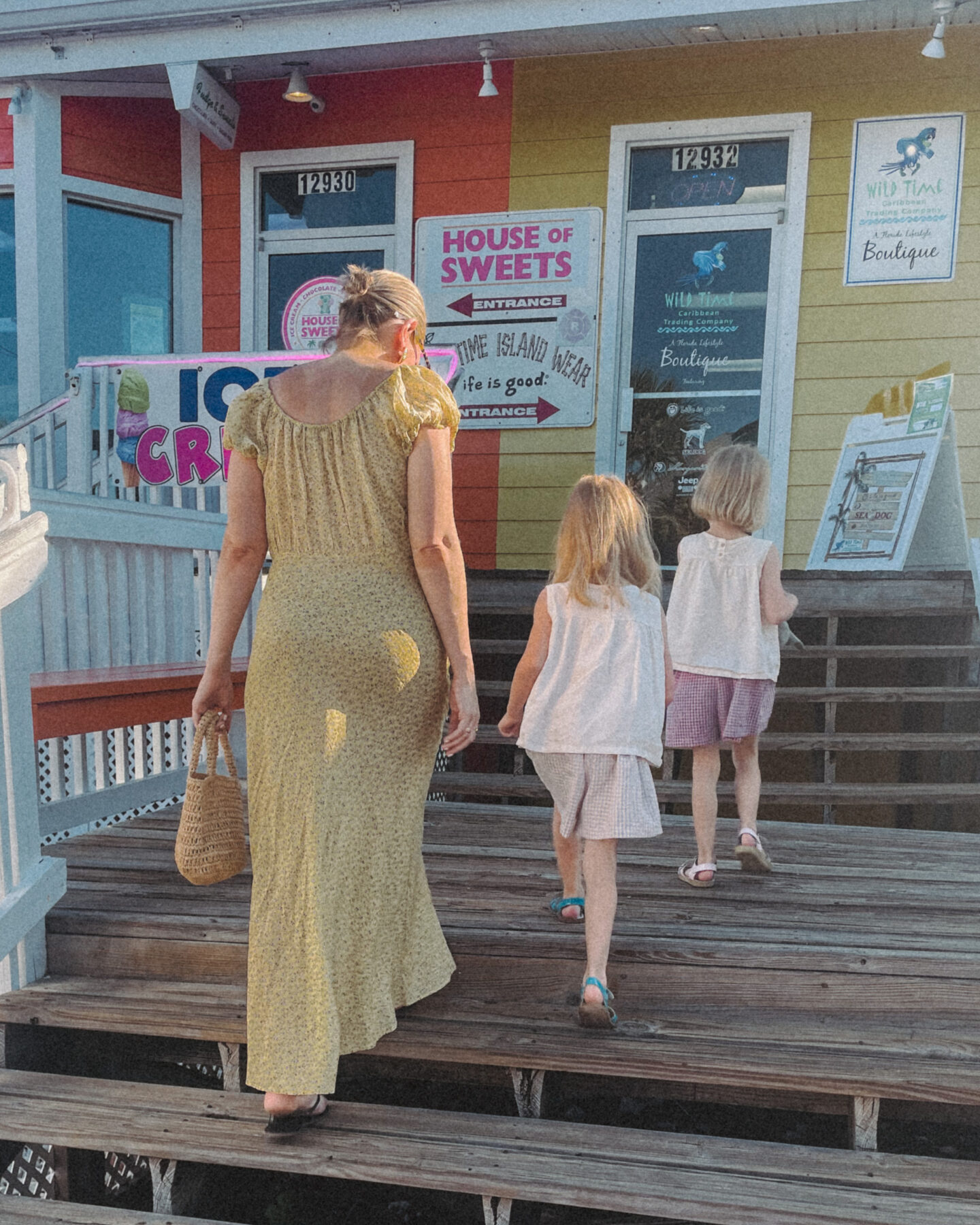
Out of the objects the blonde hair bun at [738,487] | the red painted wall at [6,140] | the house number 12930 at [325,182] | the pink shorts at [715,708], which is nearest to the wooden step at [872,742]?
the pink shorts at [715,708]

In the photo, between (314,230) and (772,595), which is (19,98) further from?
(772,595)

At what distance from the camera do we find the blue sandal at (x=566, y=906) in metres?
2.75

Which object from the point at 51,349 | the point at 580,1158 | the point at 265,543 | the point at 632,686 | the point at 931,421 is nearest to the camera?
the point at 580,1158

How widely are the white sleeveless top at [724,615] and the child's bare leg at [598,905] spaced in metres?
0.92

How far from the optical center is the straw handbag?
2246 mm

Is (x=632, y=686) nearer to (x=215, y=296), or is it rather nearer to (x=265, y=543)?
(x=265, y=543)

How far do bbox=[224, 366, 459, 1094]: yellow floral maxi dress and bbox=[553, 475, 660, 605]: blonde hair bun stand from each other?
0.46 meters

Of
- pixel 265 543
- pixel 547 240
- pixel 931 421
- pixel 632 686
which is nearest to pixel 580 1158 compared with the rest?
pixel 632 686

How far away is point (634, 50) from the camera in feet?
19.9

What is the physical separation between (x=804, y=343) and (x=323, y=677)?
4.91 m

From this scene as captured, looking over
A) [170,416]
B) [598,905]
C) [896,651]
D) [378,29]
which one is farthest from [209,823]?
[378,29]

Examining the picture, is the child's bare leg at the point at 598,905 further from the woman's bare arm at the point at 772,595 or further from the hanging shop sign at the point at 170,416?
the hanging shop sign at the point at 170,416

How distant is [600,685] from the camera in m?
2.46

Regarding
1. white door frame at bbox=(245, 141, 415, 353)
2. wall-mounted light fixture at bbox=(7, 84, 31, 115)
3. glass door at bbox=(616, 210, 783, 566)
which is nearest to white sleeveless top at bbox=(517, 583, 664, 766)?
glass door at bbox=(616, 210, 783, 566)
